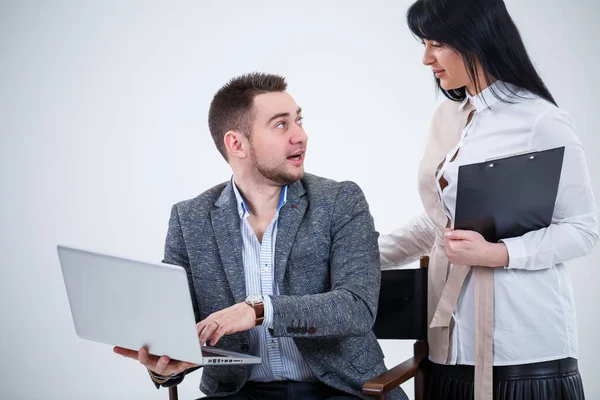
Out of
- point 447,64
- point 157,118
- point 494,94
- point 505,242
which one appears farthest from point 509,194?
point 157,118

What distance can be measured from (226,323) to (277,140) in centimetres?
65

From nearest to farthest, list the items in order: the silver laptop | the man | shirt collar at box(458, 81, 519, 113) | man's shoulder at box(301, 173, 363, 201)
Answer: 1. the silver laptop
2. shirt collar at box(458, 81, 519, 113)
3. the man
4. man's shoulder at box(301, 173, 363, 201)

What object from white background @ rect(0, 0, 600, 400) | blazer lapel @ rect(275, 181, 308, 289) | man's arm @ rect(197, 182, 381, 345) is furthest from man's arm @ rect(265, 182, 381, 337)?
white background @ rect(0, 0, 600, 400)

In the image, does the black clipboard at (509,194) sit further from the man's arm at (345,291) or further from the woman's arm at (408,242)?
the woman's arm at (408,242)

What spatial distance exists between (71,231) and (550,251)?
3.07m

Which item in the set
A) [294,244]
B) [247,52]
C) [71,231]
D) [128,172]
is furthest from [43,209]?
[294,244]

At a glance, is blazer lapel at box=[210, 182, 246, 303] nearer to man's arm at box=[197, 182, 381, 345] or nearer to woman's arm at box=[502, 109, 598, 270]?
man's arm at box=[197, 182, 381, 345]

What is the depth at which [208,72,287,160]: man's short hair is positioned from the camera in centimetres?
221

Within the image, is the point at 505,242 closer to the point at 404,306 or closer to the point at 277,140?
the point at 404,306

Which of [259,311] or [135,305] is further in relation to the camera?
[259,311]

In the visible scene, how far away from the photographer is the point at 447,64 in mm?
1979

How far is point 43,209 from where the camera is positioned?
4.21 meters

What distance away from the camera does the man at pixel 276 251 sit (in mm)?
2051

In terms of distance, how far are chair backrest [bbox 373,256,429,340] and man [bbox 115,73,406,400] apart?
162mm
